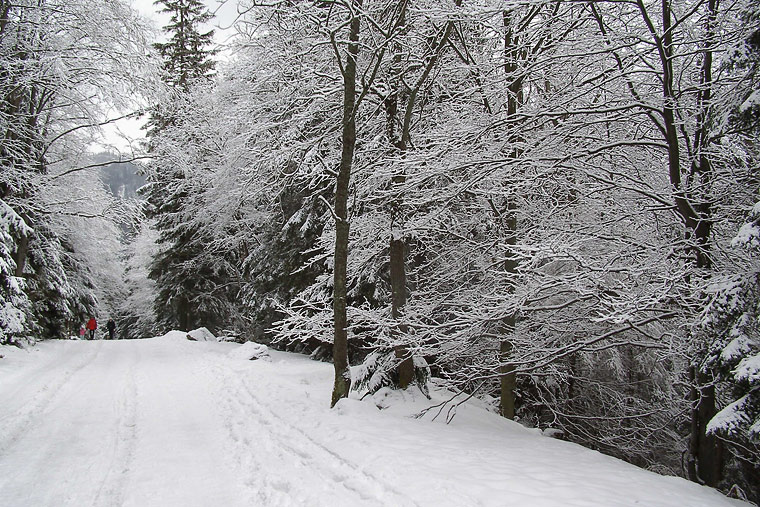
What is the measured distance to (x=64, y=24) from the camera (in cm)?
935

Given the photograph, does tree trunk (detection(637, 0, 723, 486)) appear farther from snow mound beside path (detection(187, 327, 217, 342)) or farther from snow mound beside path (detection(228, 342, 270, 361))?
snow mound beside path (detection(187, 327, 217, 342))

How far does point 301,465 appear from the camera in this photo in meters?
5.23

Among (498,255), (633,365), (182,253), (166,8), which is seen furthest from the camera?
(166,8)

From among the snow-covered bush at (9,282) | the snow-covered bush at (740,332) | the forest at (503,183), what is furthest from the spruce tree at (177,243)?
the snow-covered bush at (740,332)

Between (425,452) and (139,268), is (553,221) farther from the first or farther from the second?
(139,268)

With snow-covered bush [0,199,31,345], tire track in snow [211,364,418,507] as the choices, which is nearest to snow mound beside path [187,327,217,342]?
snow-covered bush [0,199,31,345]

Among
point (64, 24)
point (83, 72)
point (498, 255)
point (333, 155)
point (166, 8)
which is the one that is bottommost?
point (498, 255)

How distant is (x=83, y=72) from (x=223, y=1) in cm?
483

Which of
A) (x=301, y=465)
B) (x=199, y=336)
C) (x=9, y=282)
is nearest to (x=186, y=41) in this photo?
(x=199, y=336)

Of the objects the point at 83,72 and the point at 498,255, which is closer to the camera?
the point at 498,255

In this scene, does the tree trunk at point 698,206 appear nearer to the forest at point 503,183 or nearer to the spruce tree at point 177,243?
the forest at point 503,183

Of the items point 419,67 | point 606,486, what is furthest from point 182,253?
point 606,486

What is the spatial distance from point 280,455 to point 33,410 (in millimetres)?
5137

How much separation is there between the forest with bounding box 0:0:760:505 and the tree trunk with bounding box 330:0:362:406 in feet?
0.12
